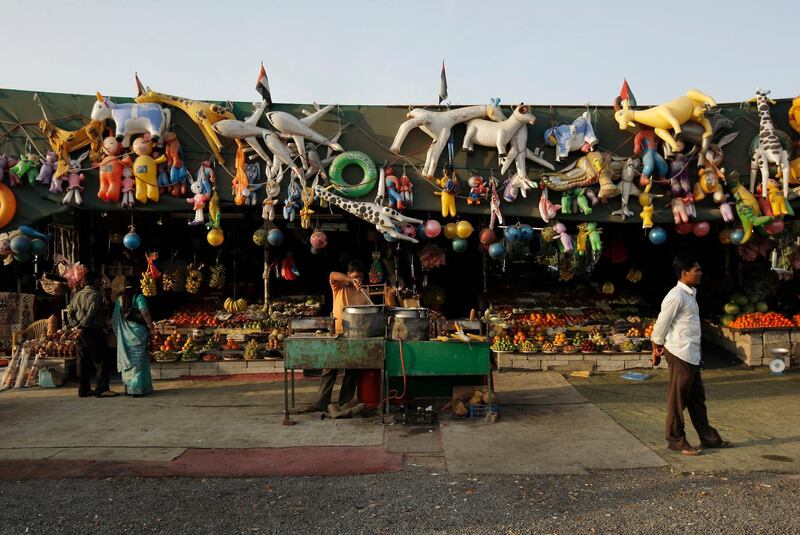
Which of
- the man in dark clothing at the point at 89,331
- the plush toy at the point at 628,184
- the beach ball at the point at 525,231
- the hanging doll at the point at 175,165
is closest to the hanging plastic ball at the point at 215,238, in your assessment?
the hanging doll at the point at 175,165

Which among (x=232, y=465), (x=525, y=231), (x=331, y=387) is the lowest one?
(x=232, y=465)

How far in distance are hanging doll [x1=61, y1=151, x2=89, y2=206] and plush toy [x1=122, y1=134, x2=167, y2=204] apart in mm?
675

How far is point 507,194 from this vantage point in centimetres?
890

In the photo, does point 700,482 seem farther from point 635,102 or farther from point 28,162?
point 28,162

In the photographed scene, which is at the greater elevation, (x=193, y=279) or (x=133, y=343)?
(x=193, y=279)

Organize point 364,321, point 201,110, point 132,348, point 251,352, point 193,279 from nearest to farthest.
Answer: point 364,321, point 132,348, point 201,110, point 251,352, point 193,279

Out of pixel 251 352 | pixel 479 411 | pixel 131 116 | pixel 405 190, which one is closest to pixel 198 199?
pixel 131 116

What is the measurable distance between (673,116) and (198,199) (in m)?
7.09

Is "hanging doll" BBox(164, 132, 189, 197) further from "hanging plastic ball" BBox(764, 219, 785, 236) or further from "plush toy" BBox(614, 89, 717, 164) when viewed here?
"hanging plastic ball" BBox(764, 219, 785, 236)

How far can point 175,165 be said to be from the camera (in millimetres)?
8695

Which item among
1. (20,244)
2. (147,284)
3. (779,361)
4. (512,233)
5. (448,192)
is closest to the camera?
(20,244)

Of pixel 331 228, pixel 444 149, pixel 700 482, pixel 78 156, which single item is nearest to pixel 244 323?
pixel 331 228

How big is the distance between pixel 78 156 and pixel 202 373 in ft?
12.8

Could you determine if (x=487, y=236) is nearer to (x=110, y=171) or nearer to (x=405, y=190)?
(x=405, y=190)
